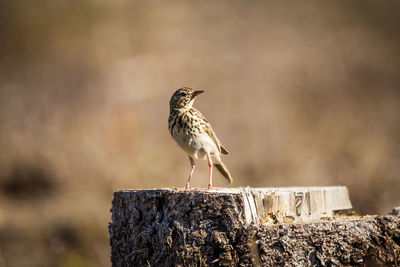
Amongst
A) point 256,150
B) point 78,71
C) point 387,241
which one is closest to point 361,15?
point 256,150

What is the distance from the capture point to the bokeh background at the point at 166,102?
8.41m

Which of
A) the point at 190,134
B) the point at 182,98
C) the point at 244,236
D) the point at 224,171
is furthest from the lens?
the point at 224,171

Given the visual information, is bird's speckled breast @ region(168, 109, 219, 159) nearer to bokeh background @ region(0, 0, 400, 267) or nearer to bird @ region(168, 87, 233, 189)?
bird @ region(168, 87, 233, 189)

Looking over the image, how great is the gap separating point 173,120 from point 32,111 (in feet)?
21.3

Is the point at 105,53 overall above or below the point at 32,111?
above

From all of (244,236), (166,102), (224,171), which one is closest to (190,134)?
(224,171)

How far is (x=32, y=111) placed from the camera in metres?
10.8

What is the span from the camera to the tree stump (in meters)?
3.52

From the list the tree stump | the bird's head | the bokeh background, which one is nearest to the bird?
the bird's head

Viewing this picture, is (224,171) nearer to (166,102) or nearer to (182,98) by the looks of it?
(182,98)

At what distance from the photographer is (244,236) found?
139 inches

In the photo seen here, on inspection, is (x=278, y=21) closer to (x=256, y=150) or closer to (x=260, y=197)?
(x=256, y=150)

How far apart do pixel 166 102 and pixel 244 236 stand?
30.7ft

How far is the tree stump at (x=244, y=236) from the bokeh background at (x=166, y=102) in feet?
5.37
